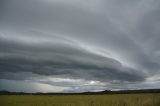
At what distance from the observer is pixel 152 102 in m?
23.3

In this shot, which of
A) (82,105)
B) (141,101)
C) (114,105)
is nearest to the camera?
(82,105)

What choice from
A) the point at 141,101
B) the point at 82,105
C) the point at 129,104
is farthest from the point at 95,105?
the point at 141,101

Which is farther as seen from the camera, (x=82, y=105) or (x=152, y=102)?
(x=152, y=102)

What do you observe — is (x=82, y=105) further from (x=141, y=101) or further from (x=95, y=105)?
(x=141, y=101)

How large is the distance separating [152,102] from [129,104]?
2.70 m

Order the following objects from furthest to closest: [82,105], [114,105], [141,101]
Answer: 1. [141,101]
2. [114,105]
3. [82,105]

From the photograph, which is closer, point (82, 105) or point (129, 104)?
point (82, 105)

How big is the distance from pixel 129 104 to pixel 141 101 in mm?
1721

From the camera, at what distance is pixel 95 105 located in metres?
21.1

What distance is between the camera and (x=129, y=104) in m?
22.3

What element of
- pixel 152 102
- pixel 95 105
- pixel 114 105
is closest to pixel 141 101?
pixel 152 102

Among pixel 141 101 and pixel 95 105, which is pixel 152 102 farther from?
pixel 95 105

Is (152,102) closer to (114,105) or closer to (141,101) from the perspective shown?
(141,101)

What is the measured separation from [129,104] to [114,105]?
158 centimetres
